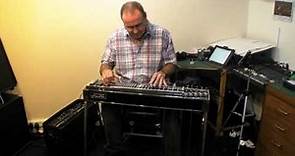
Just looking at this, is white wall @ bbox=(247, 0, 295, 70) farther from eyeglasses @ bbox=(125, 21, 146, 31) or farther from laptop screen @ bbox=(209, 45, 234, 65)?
eyeglasses @ bbox=(125, 21, 146, 31)

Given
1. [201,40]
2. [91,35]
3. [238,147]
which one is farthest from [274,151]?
[91,35]

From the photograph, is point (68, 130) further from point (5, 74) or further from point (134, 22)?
point (134, 22)

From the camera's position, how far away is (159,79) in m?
2.21

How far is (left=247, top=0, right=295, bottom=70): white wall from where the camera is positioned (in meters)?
2.51

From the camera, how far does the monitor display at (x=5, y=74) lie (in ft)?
8.27

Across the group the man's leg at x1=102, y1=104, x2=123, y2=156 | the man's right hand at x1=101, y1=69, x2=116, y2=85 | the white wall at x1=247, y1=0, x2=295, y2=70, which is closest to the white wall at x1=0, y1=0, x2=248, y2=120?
the white wall at x1=247, y1=0, x2=295, y2=70

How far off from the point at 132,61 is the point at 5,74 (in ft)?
3.42

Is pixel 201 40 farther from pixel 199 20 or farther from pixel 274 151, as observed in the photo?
pixel 274 151

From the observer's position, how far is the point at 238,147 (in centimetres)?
247

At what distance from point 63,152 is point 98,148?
0.39 metres

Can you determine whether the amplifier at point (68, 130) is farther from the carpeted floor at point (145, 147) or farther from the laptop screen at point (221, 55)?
the laptop screen at point (221, 55)

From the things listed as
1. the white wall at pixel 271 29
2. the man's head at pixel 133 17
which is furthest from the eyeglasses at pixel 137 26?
the white wall at pixel 271 29

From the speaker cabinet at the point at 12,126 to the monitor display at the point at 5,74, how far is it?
3.6 inches

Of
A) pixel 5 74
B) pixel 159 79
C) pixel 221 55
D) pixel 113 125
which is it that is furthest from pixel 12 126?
pixel 221 55
